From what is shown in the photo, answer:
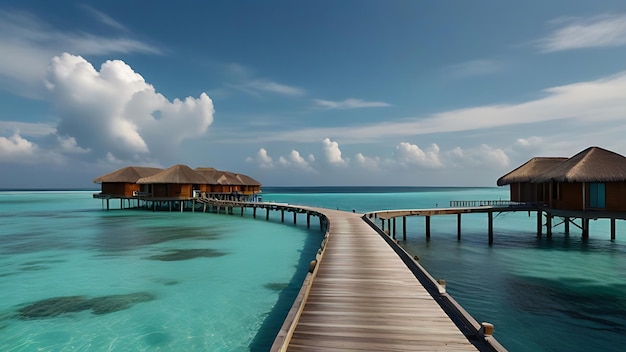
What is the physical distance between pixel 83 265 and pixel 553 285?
2042 cm

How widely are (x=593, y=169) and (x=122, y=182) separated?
51.7 metres

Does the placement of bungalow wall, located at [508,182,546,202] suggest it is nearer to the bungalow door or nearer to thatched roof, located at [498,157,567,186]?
thatched roof, located at [498,157,567,186]

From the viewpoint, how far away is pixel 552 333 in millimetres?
8586

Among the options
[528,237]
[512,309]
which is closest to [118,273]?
[512,309]

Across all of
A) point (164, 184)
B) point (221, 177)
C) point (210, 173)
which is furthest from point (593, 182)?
point (210, 173)

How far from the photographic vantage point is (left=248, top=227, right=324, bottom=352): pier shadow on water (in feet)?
26.7

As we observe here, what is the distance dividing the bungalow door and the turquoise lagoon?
9.45 feet

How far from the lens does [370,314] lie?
6.33 m

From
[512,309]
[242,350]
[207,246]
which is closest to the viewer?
[242,350]

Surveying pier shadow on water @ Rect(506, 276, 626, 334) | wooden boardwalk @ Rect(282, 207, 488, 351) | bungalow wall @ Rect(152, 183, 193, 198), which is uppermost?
Result: bungalow wall @ Rect(152, 183, 193, 198)

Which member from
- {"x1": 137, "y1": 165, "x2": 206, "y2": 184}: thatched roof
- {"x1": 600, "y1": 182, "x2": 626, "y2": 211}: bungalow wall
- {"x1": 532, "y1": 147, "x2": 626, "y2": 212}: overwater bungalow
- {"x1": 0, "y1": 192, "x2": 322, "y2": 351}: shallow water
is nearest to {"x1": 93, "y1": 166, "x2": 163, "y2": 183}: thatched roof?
{"x1": 137, "y1": 165, "x2": 206, "y2": 184}: thatched roof

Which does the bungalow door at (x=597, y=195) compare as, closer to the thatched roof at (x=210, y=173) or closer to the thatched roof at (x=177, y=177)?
the thatched roof at (x=177, y=177)

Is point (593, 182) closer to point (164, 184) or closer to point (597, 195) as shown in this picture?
point (597, 195)

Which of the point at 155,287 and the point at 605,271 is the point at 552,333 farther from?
the point at 155,287
